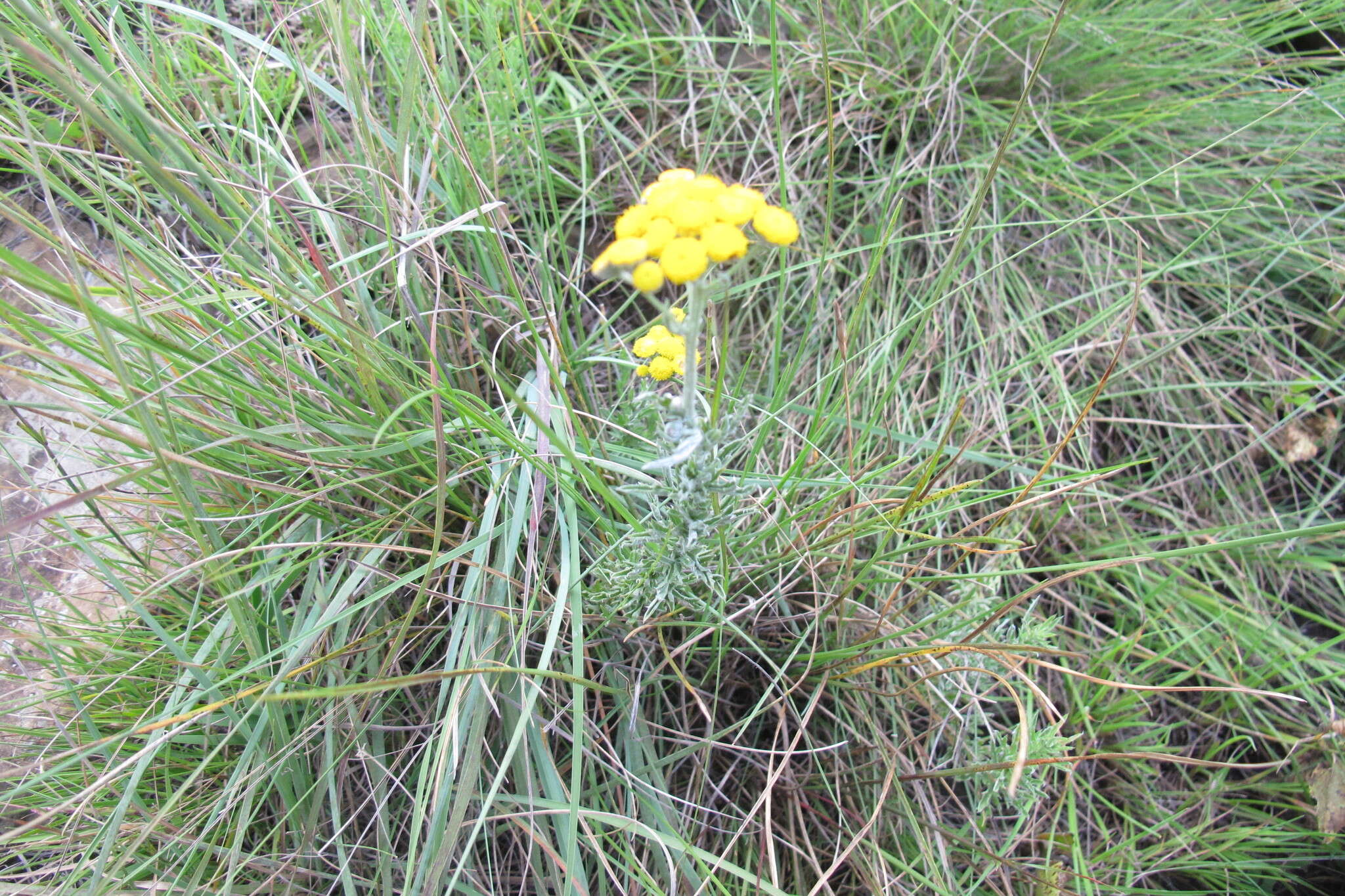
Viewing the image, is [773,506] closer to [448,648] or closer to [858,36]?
[448,648]

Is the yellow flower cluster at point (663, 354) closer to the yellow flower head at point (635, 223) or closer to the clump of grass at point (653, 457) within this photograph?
the clump of grass at point (653, 457)

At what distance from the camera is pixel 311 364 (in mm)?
1577

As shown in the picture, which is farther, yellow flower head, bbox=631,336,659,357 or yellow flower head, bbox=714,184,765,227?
yellow flower head, bbox=631,336,659,357

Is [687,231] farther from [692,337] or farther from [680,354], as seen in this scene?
[680,354]

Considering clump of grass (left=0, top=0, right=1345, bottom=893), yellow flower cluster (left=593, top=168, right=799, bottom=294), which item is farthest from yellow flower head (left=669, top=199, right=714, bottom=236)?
clump of grass (left=0, top=0, right=1345, bottom=893)

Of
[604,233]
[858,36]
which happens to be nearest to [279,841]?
[604,233]

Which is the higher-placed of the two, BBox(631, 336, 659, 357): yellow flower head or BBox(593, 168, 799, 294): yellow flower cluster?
BBox(593, 168, 799, 294): yellow flower cluster

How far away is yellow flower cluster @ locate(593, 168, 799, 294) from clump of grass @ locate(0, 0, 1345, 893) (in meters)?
0.23

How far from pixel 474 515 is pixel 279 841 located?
0.66 meters

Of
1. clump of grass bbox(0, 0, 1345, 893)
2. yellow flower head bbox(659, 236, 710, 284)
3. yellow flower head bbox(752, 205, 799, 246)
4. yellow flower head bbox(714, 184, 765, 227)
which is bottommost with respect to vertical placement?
clump of grass bbox(0, 0, 1345, 893)

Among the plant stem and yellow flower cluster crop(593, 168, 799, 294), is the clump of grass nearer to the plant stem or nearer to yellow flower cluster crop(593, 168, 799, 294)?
the plant stem

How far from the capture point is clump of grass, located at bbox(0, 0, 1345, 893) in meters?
1.29

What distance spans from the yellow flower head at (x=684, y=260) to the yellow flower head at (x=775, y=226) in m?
0.09

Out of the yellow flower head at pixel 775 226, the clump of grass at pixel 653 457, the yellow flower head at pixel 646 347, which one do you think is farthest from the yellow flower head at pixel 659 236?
the yellow flower head at pixel 646 347
